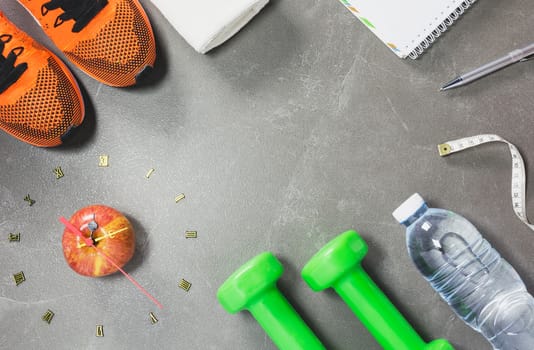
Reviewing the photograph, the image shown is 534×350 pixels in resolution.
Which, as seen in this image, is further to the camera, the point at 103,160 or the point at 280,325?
the point at 103,160

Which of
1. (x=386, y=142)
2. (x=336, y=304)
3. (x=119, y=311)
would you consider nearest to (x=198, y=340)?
(x=119, y=311)

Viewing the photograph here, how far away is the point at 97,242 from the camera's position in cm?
84

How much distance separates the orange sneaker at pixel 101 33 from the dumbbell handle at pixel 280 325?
1.55ft

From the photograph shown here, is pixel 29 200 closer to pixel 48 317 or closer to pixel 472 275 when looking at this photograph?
pixel 48 317

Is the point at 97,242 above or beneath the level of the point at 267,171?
above

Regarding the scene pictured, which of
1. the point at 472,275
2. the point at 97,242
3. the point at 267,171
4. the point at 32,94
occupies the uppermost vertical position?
the point at 32,94

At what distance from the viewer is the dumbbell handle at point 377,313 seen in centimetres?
81

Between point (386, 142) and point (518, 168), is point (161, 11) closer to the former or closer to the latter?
point (386, 142)

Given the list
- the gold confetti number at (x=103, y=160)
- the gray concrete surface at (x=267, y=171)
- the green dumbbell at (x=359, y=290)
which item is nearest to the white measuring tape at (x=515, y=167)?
the gray concrete surface at (x=267, y=171)

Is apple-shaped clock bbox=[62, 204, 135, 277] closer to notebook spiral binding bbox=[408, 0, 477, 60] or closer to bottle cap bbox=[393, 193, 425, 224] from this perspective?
bottle cap bbox=[393, 193, 425, 224]

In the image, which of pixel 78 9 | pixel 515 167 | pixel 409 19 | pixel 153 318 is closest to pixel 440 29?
pixel 409 19

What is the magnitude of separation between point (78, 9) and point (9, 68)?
0.54ft

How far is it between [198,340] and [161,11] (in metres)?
0.62

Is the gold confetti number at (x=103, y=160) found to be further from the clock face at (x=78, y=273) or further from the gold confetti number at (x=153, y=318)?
the gold confetti number at (x=153, y=318)
